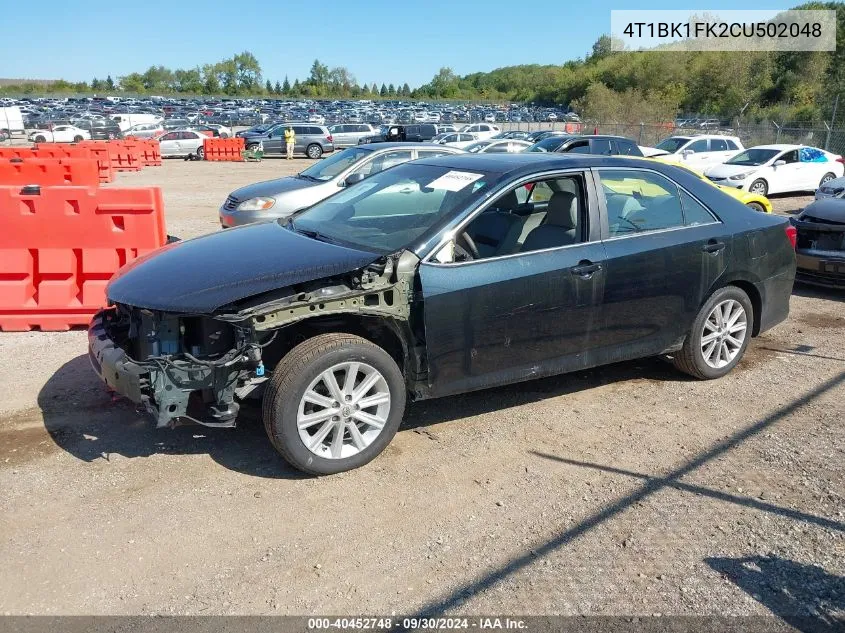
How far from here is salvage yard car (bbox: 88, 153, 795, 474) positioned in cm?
375

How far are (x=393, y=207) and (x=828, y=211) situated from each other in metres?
5.78

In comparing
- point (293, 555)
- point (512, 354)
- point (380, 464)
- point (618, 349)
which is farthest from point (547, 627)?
point (618, 349)

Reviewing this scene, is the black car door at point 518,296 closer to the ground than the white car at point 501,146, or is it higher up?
closer to the ground

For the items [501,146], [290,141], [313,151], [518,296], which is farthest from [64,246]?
[313,151]

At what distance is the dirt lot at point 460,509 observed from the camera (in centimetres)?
301

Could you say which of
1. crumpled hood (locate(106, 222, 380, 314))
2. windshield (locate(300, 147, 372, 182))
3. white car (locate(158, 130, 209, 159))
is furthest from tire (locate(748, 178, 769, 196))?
white car (locate(158, 130, 209, 159))

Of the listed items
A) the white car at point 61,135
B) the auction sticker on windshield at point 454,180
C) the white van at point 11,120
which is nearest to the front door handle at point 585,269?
the auction sticker on windshield at point 454,180

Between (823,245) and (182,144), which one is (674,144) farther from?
(182,144)

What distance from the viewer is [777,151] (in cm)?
1759

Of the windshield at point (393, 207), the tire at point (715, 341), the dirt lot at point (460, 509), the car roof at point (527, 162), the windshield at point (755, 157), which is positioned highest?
the windshield at point (755, 157)

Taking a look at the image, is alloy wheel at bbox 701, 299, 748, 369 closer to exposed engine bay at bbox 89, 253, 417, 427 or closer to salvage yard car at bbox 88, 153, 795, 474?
salvage yard car at bbox 88, 153, 795, 474

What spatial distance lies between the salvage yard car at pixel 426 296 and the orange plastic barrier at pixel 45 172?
11295mm

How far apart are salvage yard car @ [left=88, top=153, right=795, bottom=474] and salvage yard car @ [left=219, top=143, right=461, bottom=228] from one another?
15.1ft

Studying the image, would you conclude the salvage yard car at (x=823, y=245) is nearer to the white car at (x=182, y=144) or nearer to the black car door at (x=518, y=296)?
the black car door at (x=518, y=296)
